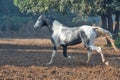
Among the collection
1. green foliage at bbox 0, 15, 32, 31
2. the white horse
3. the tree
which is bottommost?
green foliage at bbox 0, 15, 32, 31

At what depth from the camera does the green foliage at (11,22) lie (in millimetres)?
66144

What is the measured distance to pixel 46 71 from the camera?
54.7 feet

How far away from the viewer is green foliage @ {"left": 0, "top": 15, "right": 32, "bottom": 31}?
66.1 meters

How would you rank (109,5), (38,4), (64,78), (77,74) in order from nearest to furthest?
(64,78)
(77,74)
(109,5)
(38,4)

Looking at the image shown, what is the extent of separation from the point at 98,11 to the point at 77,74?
54.7ft

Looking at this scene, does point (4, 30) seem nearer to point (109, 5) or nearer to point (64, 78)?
point (109, 5)

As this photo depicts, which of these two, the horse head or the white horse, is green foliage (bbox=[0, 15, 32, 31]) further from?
the white horse

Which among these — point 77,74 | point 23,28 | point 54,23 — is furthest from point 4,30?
point 77,74

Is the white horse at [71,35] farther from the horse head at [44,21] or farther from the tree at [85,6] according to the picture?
the tree at [85,6]

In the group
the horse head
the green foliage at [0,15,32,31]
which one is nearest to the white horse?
the horse head

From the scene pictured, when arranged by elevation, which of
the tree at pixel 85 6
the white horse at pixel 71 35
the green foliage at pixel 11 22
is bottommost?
the green foliage at pixel 11 22

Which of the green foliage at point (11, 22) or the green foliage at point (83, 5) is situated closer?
the green foliage at point (83, 5)

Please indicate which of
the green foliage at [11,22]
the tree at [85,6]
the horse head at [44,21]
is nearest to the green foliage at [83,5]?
the tree at [85,6]

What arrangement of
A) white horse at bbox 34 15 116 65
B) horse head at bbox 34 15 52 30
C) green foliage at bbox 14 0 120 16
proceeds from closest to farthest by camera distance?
1. white horse at bbox 34 15 116 65
2. horse head at bbox 34 15 52 30
3. green foliage at bbox 14 0 120 16
